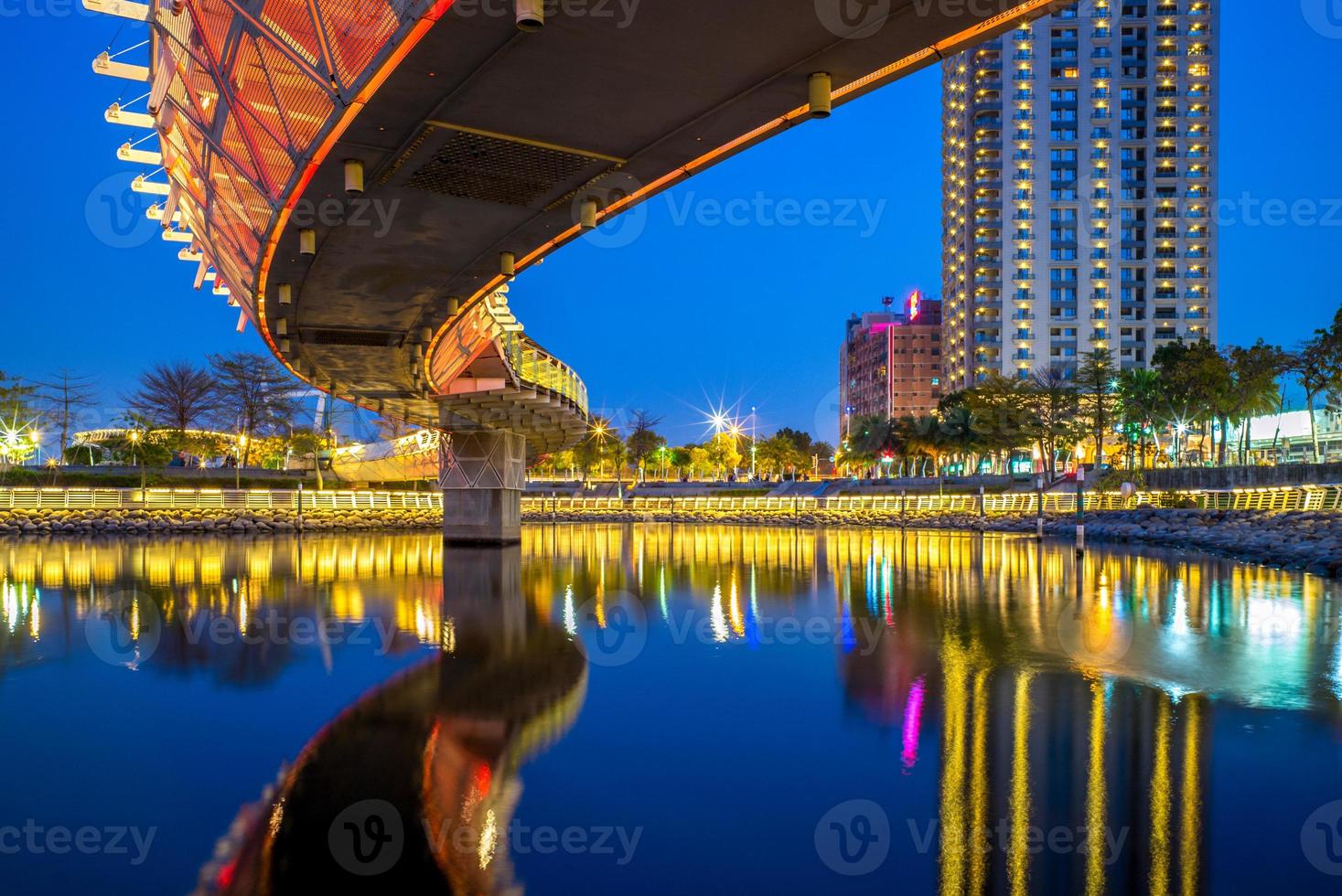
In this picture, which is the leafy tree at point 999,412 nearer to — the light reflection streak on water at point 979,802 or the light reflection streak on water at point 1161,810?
the light reflection streak on water at point 979,802

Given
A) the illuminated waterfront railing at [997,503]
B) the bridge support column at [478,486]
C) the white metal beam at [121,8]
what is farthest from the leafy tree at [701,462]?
the white metal beam at [121,8]

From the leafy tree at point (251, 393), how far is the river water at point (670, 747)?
60935 millimetres

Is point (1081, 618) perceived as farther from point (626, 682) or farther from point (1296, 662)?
point (626, 682)

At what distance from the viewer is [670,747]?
9664 mm

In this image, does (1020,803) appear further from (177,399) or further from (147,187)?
(177,399)

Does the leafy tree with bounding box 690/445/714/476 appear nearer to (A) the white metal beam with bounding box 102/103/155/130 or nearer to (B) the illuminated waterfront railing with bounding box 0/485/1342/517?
(B) the illuminated waterfront railing with bounding box 0/485/1342/517

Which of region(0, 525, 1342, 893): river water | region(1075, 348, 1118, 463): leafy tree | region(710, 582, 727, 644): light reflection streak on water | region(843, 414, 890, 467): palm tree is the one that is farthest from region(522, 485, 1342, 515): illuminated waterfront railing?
region(843, 414, 890, 467): palm tree

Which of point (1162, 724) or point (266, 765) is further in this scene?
point (1162, 724)

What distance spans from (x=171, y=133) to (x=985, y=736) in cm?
1627

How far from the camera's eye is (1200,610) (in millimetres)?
19438

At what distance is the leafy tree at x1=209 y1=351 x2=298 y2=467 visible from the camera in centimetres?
7719

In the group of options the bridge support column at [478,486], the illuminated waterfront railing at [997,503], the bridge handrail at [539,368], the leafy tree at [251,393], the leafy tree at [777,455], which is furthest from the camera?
the leafy tree at [777,455]

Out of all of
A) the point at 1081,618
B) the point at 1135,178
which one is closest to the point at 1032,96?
the point at 1135,178

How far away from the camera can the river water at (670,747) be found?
21.5ft
